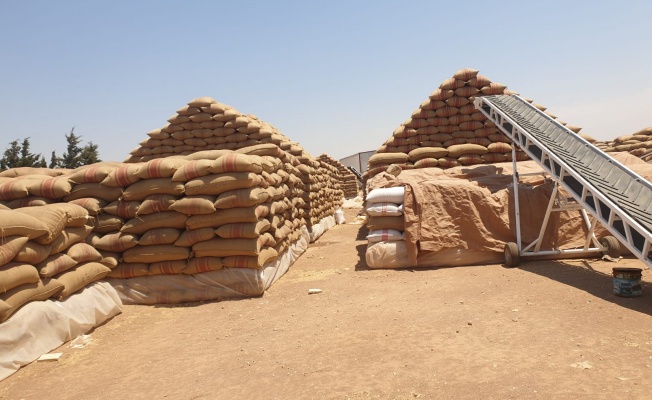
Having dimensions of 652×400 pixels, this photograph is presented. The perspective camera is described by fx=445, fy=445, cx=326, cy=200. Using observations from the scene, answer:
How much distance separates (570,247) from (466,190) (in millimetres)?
1963

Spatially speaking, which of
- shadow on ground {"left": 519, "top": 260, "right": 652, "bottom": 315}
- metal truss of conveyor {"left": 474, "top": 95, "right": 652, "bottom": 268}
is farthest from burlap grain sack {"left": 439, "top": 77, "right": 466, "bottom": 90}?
shadow on ground {"left": 519, "top": 260, "right": 652, "bottom": 315}

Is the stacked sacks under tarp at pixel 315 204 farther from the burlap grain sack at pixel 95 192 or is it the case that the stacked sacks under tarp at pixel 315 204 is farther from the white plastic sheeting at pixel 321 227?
the burlap grain sack at pixel 95 192

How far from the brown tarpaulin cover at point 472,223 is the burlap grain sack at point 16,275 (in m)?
5.09

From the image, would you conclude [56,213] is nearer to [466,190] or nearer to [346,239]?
[466,190]

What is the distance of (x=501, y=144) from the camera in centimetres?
1162

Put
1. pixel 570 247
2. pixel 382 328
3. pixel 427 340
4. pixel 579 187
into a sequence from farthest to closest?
1. pixel 570 247
2. pixel 579 187
3. pixel 382 328
4. pixel 427 340

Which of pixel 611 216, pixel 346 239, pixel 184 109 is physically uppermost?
pixel 184 109

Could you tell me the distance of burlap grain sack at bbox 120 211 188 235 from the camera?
6359 mm

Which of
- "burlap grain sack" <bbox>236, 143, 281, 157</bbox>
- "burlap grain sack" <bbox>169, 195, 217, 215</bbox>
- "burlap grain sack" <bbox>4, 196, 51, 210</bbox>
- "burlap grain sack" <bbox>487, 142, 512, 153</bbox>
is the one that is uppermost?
"burlap grain sack" <bbox>236, 143, 281, 157</bbox>

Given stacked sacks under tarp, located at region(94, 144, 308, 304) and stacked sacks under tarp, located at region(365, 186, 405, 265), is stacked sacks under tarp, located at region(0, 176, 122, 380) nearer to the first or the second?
stacked sacks under tarp, located at region(94, 144, 308, 304)

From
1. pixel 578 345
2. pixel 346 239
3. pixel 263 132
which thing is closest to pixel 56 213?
pixel 578 345

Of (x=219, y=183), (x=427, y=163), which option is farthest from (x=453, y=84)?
(x=219, y=183)

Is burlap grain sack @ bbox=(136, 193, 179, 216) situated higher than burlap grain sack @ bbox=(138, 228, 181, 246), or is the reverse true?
burlap grain sack @ bbox=(136, 193, 179, 216)

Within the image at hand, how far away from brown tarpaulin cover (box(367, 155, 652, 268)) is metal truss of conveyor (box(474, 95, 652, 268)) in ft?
2.29
